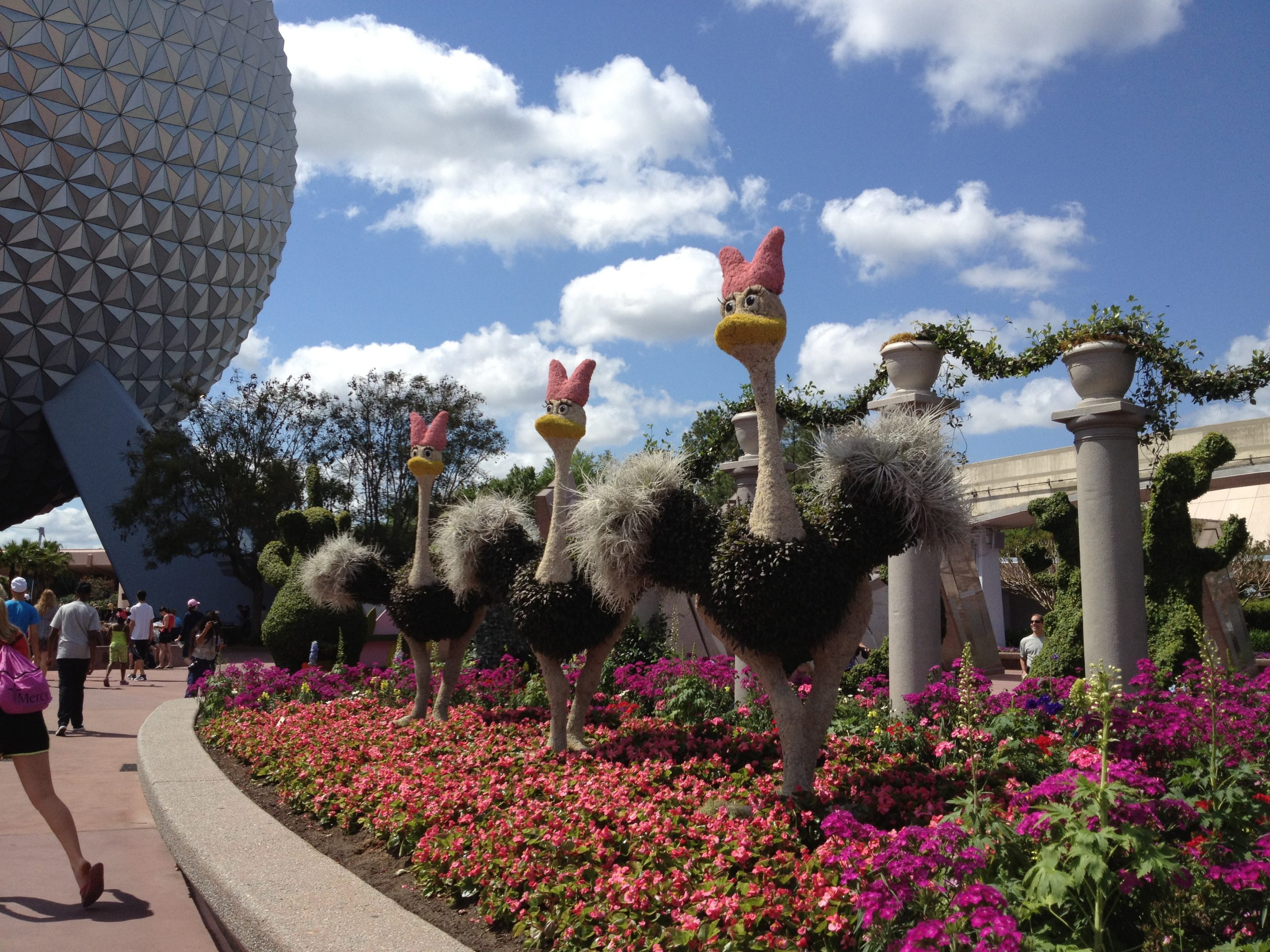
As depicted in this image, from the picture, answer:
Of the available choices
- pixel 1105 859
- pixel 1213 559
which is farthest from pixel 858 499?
pixel 1213 559

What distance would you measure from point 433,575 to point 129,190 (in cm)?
2480

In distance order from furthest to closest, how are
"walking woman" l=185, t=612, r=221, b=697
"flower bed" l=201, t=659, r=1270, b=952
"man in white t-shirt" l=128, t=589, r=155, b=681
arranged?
"man in white t-shirt" l=128, t=589, r=155, b=681 → "walking woman" l=185, t=612, r=221, b=697 → "flower bed" l=201, t=659, r=1270, b=952

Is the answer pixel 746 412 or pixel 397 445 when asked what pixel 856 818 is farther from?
pixel 397 445

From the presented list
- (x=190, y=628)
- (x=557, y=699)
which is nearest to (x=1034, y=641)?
(x=557, y=699)

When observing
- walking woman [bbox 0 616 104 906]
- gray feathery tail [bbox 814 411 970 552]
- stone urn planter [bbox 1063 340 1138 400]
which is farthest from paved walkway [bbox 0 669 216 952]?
stone urn planter [bbox 1063 340 1138 400]

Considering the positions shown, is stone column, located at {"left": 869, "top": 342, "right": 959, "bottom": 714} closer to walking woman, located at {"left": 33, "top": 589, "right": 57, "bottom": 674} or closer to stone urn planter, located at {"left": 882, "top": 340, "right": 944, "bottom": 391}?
stone urn planter, located at {"left": 882, "top": 340, "right": 944, "bottom": 391}

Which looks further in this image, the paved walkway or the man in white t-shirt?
the man in white t-shirt

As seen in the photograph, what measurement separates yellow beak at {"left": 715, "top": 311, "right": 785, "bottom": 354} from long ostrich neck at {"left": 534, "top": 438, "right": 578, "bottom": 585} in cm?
213

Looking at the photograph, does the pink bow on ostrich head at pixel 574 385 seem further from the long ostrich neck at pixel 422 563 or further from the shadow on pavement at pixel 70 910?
the shadow on pavement at pixel 70 910

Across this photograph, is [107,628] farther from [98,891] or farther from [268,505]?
[98,891]

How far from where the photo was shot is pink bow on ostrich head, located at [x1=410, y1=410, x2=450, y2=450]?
9922mm

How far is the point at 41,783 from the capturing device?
5.41m

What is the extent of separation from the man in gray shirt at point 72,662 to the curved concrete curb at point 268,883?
522 cm

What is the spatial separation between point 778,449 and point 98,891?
4.66 metres
